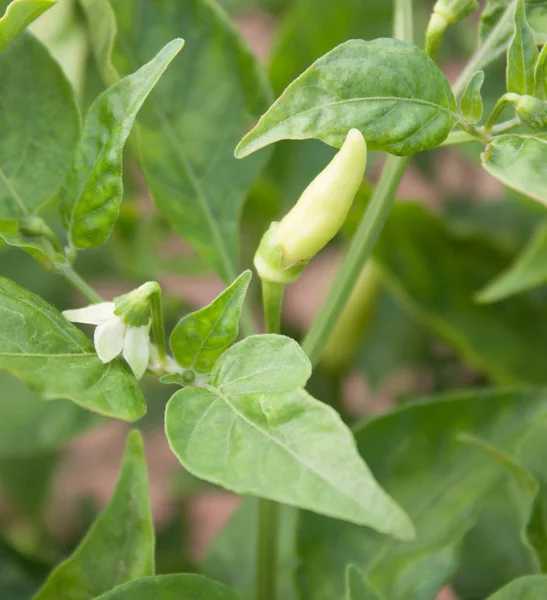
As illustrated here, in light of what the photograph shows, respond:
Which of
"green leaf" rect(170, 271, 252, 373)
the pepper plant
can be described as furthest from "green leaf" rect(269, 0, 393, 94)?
"green leaf" rect(170, 271, 252, 373)

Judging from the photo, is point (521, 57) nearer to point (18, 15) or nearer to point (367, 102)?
point (367, 102)

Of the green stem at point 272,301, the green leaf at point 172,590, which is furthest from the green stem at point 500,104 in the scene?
the green leaf at point 172,590

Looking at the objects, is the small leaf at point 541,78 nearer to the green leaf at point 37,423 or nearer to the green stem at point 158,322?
the green stem at point 158,322

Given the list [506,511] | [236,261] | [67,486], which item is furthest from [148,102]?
[67,486]

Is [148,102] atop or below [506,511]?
atop

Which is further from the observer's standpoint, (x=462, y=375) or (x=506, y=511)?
(x=462, y=375)

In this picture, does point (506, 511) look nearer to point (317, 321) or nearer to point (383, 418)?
point (383, 418)

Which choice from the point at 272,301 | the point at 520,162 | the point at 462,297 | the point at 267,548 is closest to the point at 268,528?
the point at 267,548
